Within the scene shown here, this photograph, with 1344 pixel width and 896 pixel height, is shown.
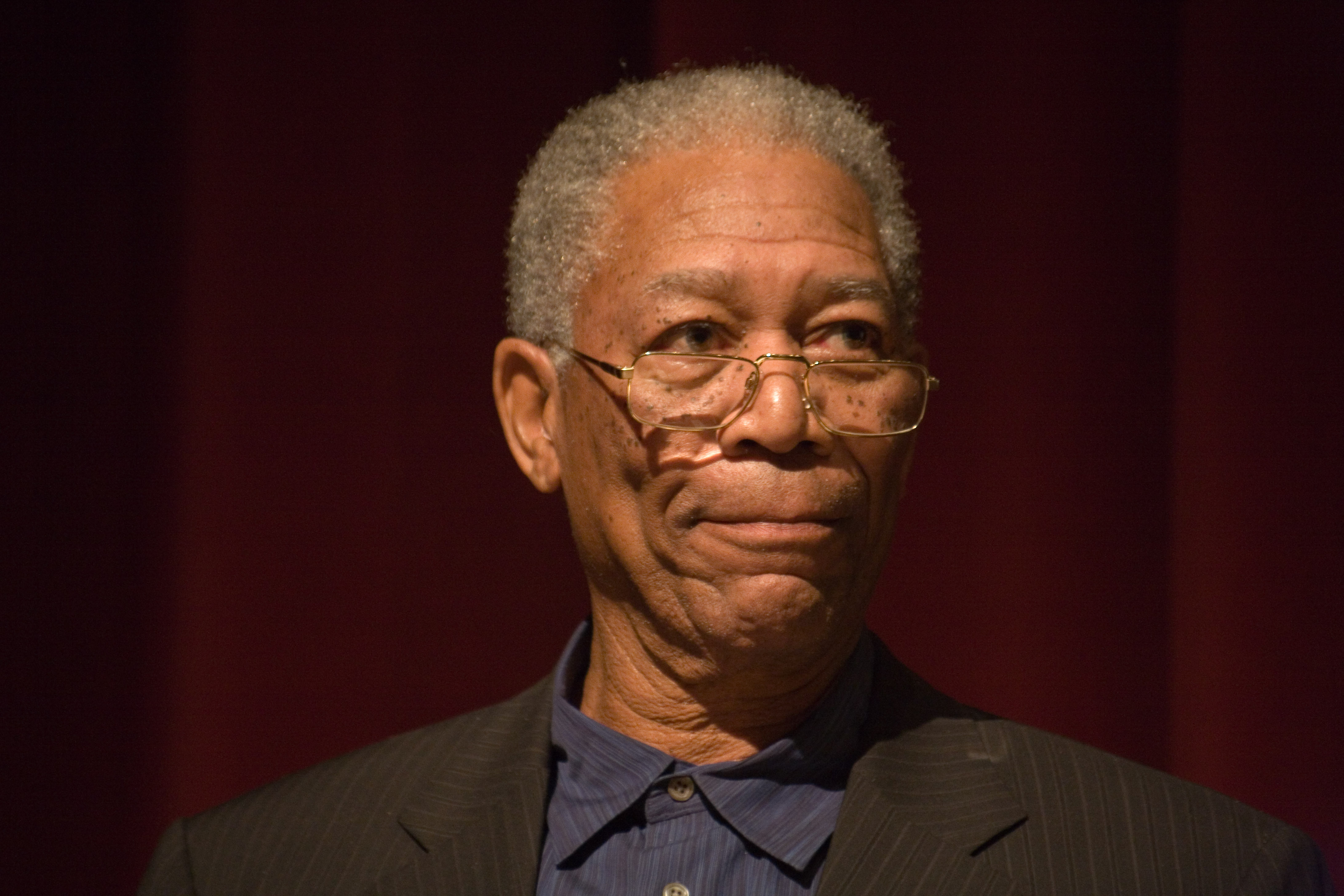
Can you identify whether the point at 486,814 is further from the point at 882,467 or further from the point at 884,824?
the point at 882,467

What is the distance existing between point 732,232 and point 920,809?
2.08ft

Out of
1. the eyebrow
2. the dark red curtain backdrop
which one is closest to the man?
the eyebrow

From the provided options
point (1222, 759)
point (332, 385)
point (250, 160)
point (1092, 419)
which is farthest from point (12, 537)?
point (1222, 759)

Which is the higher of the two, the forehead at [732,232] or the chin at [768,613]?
the forehead at [732,232]

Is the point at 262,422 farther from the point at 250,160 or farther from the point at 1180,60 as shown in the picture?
the point at 1180,60

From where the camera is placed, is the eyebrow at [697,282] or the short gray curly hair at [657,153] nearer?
the eyebrow at [697,282]

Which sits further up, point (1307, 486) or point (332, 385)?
point (332, 385)

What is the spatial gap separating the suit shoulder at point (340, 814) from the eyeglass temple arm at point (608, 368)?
42 cm

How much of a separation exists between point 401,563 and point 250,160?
704mm

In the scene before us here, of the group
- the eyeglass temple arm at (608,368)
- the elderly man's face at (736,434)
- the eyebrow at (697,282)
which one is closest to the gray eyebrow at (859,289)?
the elderly man's face at (736,434)

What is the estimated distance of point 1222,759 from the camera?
6.30 feet

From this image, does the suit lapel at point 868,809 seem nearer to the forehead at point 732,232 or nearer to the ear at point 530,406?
the ear at point 530,406

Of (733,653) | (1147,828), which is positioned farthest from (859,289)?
(1147,828)

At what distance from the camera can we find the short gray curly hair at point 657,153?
1.52 m
